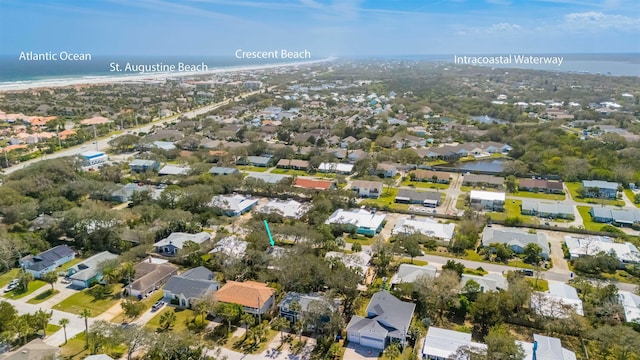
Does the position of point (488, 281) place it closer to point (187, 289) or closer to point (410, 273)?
point (410, 273)

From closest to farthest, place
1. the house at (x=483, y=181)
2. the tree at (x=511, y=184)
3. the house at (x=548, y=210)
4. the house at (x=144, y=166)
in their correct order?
1. the house at (x=548, y=210)
2. the tree at (x=511, y=184)
3. the house at (x=483, y=181)
4. the house at (x=144, y=166)

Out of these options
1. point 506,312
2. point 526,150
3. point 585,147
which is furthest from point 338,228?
point 585,147

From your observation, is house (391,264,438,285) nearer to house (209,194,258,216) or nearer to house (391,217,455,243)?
house (391,217,455,243)

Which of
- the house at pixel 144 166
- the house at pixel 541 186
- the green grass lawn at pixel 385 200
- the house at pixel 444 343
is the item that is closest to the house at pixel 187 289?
the house at pixel 444 343

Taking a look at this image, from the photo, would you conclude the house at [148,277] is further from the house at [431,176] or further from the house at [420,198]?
the house at [431,176]

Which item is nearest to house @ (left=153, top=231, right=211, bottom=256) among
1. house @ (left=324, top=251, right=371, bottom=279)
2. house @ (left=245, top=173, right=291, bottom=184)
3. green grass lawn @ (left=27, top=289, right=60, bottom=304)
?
green grass lawn @ (left=27, top=289, right=60, bottom=304)

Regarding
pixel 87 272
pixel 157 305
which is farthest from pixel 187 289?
pixel 87 272

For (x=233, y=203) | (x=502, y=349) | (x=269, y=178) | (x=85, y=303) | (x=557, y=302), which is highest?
(x=269, y=178)
